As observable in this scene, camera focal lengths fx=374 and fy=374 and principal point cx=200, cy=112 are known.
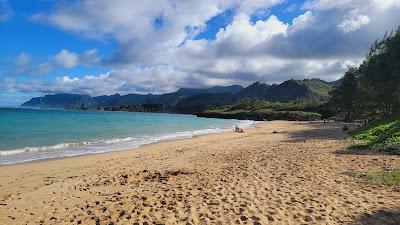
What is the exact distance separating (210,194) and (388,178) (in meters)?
6.08

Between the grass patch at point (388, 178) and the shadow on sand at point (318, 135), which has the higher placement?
the grass patch at point (388, 178)

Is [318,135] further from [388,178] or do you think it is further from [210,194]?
[210,194]

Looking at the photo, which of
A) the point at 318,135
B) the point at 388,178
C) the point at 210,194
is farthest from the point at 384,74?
the point at 210,194

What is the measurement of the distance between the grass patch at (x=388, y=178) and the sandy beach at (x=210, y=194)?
39 centimetres

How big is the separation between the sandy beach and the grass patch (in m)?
0.39

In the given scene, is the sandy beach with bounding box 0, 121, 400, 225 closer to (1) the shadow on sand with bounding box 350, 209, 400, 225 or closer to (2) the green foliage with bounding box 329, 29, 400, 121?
(1) the shadow on sand with bounding box 350, 209, 400, 225

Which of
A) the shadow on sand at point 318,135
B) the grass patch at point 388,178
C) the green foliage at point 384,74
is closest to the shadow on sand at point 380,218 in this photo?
the grass patch at point 388,178

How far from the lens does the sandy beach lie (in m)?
9.02

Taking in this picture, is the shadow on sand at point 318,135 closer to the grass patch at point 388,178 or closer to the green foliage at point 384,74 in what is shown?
the green foliage at point 384,74

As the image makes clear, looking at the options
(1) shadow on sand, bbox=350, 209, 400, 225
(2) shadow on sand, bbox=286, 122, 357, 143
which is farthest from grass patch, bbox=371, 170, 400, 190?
(2) shadow on sand, bbox=286, 122, 357, 143

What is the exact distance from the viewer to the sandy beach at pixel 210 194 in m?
9.02

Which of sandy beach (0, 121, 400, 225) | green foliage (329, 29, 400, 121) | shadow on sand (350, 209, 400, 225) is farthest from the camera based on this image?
green foliage (329, 29, 400, 121)

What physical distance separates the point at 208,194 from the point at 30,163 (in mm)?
13584

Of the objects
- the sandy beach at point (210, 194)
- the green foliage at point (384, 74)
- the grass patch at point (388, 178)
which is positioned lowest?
the sandy beach at point (210, 194)
